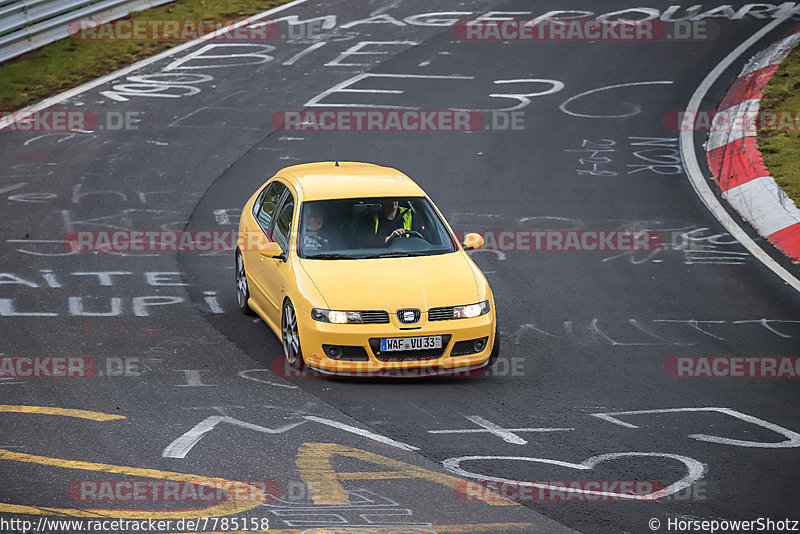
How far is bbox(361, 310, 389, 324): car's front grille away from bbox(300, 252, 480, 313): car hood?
0.04 m

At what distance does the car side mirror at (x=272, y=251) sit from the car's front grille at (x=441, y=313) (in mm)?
1673

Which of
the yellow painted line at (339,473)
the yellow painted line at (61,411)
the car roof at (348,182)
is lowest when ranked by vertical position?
the yellow painted line at (339,473)

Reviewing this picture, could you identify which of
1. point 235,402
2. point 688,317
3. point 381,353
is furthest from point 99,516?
point 688,317

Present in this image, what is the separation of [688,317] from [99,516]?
670cm

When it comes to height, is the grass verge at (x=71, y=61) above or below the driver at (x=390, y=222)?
above

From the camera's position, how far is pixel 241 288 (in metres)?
11.5

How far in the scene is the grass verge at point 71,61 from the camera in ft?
65.9

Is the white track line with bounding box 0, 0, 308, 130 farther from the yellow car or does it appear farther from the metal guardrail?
the yellow car

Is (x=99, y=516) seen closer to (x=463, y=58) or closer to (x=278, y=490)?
(x=278, y=490)

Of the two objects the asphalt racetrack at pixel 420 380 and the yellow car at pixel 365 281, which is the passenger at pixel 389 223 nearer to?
the yellow car at pixel 365 281

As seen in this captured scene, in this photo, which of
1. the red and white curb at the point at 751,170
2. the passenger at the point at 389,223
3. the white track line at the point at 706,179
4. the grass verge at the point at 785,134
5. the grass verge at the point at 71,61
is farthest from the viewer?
the grass verge at the point at 71,61

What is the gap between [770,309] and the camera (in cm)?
1127

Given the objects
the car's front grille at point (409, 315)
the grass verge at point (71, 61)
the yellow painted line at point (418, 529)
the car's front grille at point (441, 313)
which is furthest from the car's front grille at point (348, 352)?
the grass verge at point (71, 61)

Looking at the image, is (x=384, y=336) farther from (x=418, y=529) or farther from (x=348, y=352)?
(x=418, y=529)
